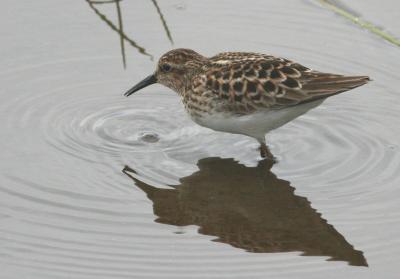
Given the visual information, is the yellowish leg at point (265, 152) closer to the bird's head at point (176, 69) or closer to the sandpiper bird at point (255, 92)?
the sandpiper bird at point (255, 92)

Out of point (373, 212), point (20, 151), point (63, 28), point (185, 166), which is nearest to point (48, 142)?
point (20, 151)

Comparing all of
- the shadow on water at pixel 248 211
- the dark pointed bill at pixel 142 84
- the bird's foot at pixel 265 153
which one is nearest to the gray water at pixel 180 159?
the shadow on water at pixel 248 211

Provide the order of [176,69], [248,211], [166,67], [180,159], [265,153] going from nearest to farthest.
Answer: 1. [248,211]
2. [180,159]
3. [265,153]
4. [176,69]
5. [166,67]

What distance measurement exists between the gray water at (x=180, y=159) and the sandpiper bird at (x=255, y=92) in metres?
0.56

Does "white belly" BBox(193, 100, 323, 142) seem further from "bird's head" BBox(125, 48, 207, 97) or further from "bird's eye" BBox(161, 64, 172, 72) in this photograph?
"bird's eye" BBox(161, 64, 172, 72)

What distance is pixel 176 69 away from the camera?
13078 millimetres

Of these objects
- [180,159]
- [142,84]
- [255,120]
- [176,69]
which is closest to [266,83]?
[255,120]

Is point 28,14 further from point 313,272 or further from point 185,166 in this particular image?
point 313,272

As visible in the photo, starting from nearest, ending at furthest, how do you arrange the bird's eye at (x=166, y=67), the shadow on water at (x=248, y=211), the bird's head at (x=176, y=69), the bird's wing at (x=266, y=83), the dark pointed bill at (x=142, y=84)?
1. the shadow on water at (x=248, y=211)
2. the bird's wing at (x=266, y=83)
3. the bird's head at (x=176, y=69)
4. the bird's eye at (x=166, y=67)
5. the dark pointed bill at (x=142, y=84)

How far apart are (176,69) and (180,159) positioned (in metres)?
1.51

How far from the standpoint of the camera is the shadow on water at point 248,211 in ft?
33.3

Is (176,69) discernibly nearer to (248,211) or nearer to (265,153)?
(265,153)

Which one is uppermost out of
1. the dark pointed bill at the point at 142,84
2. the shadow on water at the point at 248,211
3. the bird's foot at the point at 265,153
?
the dark pointed bill at the point at 142,84

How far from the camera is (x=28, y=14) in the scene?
15.7 m
